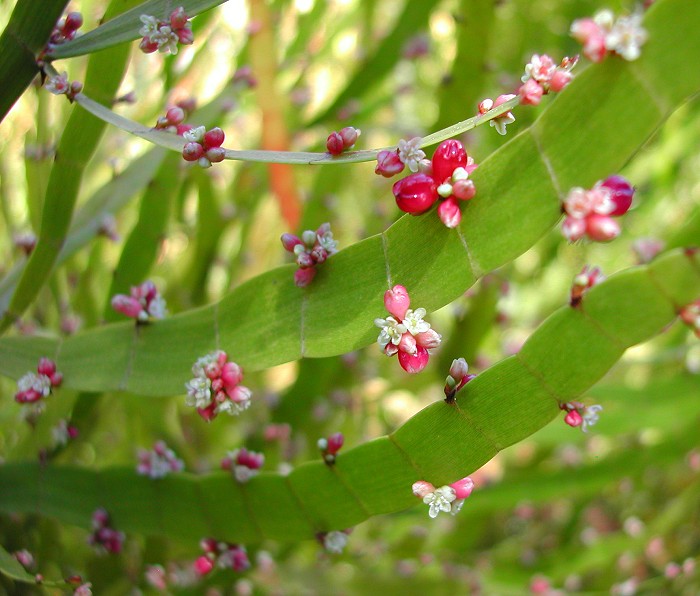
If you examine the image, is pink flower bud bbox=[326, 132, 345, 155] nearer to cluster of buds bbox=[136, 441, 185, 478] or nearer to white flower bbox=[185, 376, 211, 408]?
white flower bbox=[185, 376, 211, 408]

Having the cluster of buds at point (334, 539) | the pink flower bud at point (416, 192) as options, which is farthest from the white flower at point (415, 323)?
the cluster of buds at point (334, 539)

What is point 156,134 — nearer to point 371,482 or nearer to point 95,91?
point 95,91

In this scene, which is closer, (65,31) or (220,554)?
(65,31)

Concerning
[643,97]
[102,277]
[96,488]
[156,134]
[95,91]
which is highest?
[102,277]

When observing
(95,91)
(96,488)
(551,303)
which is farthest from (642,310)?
(551,303)

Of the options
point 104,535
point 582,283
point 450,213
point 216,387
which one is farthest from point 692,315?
point 104,535

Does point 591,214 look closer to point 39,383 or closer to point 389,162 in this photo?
point 389,162

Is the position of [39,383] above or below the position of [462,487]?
above

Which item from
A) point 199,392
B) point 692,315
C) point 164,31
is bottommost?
point 692,315
